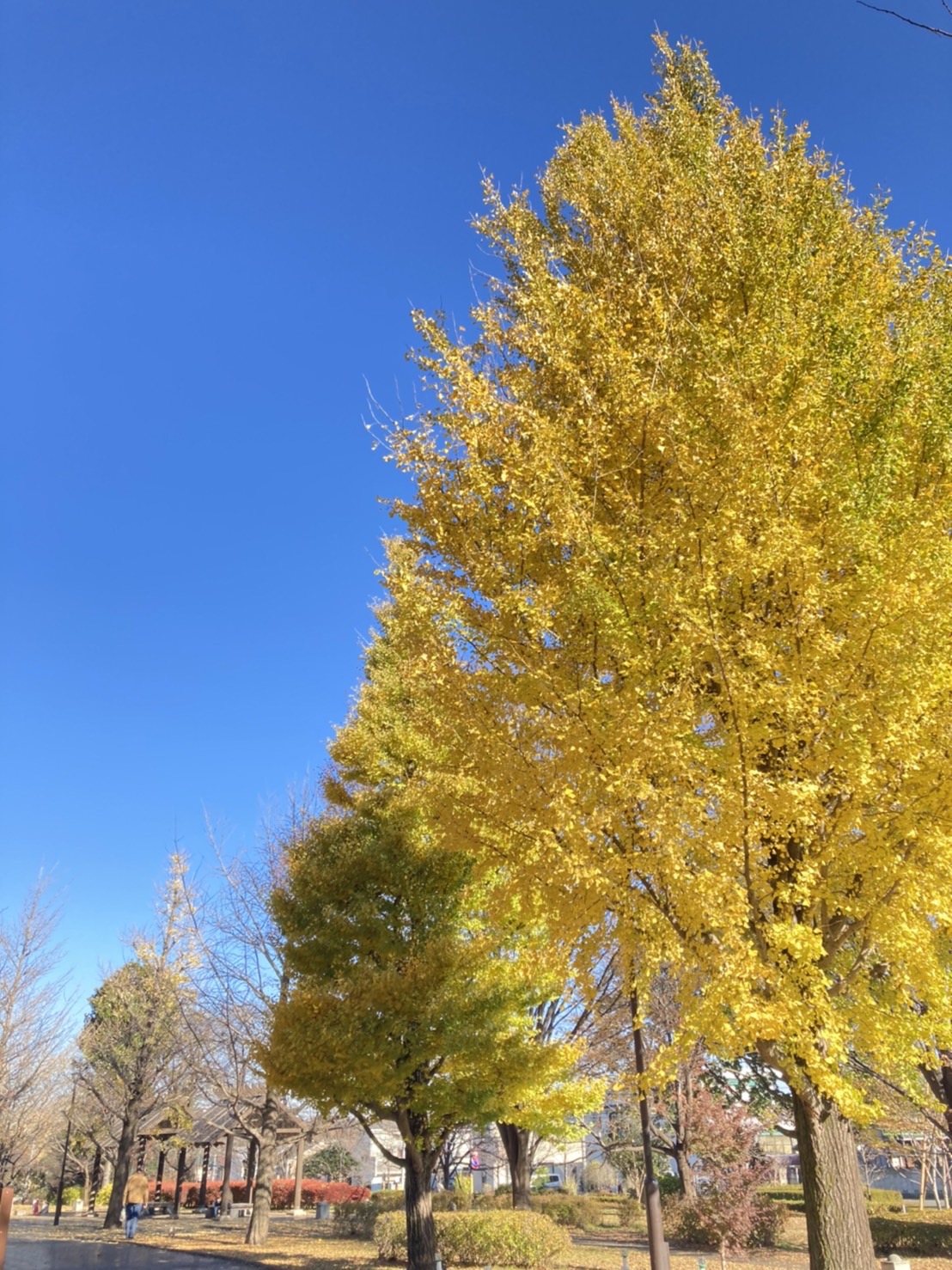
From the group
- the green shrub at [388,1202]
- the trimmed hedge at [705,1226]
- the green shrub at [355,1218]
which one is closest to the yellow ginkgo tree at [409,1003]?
the trimmed hedge at [705,1226]

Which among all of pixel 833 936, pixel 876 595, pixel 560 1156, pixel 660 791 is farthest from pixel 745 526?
pixel 560 1156

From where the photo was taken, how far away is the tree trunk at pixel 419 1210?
10.1 metres

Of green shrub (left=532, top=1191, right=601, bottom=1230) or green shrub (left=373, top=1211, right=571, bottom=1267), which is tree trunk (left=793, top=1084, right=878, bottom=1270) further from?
green shrub (left=532, top=1191, right=601, bottom=1230)

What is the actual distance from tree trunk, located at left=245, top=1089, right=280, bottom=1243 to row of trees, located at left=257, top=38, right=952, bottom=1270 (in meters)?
16.3

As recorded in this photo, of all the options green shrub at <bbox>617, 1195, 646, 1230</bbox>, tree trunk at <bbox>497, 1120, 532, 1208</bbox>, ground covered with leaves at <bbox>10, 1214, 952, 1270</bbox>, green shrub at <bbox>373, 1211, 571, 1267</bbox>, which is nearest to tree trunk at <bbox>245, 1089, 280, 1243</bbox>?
ground covered with leaves at <bbox>10, 1214, 952, 1270</bbox>

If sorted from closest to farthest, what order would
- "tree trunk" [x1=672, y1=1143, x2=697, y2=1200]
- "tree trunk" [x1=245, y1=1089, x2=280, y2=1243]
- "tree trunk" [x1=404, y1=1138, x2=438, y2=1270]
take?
1. "tree trunk" [x1=404, y1=1138, x2=438, y2=1270]
2. "tree trunk" [x1=245, y1=1089, x2=280, y2=1243]
3. "tree trunk" [x1=672, y1=1143, x2=697, y2=1200]

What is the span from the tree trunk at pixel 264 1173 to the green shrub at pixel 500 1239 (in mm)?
6238

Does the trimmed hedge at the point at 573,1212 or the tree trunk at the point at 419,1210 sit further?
the trimmed hedge at the point at 573,1212

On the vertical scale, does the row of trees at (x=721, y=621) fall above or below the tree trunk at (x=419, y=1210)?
above

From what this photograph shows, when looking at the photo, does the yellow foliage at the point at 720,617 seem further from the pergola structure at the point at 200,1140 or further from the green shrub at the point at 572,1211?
the pergola structure at the point at 200,1140

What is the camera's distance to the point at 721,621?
5059mm

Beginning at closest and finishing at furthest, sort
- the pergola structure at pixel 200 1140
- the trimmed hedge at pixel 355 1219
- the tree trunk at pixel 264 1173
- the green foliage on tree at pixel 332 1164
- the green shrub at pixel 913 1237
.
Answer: the green shrub at pixel 913 1237 < the tree trunk at pixel 264 1173 < the trimmed hedge at pixel 355 1219 < the pergola structure at pixel 200 1140 < the green foliage on tree at pixel 332 1164

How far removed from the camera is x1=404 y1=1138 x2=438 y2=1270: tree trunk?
1015 cm

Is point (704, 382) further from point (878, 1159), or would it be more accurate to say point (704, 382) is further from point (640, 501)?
point (878, 1159)
